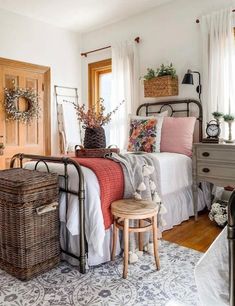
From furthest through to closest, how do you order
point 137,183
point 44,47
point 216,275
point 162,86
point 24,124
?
point 44,47 < point 24,124 < point 162,86 < point 137,183 < point 216,275

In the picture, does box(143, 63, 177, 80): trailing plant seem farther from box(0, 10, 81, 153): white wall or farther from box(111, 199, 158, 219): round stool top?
box(111, 199, 158, 219): round stool top

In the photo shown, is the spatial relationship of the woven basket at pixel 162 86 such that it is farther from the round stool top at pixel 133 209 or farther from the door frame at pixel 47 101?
the round stool top at pixel 133 209

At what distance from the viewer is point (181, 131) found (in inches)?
136

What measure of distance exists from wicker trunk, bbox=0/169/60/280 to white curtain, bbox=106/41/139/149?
2.27 m

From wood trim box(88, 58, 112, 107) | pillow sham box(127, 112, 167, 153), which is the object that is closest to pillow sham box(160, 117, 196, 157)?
pillow sham box(127, 112, 167, 153)

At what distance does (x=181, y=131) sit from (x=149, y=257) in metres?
1.59

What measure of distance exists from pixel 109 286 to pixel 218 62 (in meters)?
2.73

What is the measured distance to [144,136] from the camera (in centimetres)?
349

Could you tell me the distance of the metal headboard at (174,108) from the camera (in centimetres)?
370

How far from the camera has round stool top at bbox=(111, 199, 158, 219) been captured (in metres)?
2.06

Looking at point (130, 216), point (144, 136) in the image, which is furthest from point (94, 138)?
point (130, 216)

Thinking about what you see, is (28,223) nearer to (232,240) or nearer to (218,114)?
(232,240)

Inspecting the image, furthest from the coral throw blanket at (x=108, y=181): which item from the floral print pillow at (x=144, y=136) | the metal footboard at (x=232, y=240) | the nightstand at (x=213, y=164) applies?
the metal footboard at (x=232, y=240)

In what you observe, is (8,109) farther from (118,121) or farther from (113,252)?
(113,252)
